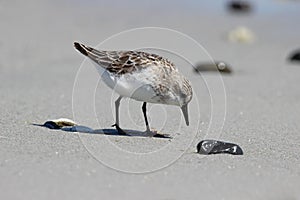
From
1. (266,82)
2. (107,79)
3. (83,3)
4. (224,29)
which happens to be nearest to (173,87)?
(107,79)

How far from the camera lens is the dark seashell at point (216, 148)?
200 inches

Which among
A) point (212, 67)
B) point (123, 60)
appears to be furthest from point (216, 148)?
point (212, 67)

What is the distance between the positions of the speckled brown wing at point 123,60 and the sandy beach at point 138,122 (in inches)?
21.4

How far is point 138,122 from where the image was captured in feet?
19.9

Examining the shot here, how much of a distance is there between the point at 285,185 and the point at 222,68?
4.31 m

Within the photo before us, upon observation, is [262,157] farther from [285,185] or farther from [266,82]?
[266,82]

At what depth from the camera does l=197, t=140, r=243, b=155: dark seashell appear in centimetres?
507

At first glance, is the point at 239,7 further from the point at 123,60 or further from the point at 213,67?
the point at 123,60

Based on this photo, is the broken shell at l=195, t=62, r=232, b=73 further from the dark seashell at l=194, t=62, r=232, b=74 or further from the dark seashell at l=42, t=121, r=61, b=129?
the dark seashell at l=42, t=121, r=61, b=129

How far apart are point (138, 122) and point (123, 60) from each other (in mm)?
948

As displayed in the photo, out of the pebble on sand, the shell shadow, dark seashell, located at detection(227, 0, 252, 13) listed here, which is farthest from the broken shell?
dark seashell, located at detection(227, 0, 252, 13)

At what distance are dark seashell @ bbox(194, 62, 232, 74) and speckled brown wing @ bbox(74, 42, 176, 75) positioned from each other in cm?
335

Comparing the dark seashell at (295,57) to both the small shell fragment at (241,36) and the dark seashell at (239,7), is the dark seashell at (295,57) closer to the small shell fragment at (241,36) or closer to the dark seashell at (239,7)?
the small shell fragment at (241,36)

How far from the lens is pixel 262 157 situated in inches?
202
